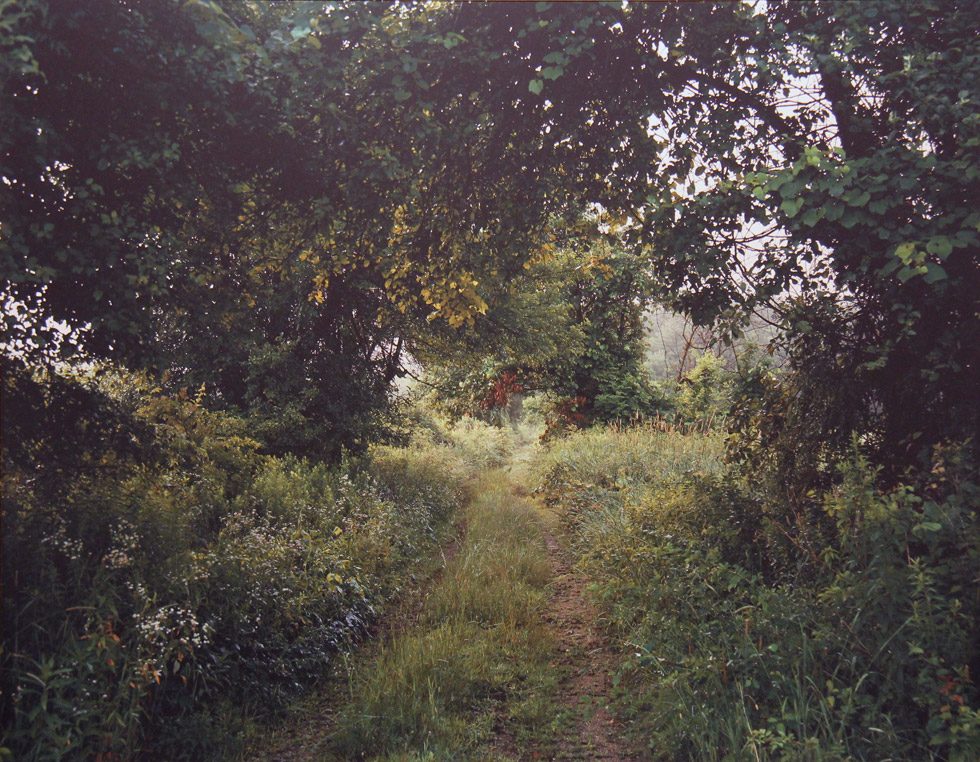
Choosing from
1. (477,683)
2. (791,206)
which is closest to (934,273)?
(791,206)

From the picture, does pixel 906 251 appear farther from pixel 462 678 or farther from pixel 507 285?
pixel 462 678

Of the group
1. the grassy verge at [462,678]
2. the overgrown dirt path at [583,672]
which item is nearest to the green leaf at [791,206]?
the overgrown dirt path at [583,672]

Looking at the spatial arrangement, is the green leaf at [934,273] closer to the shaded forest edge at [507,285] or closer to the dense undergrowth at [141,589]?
the shaded forest edge at [507,285]

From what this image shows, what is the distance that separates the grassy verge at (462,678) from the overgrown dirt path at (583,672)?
6.5 inches

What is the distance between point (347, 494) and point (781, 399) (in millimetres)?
5163

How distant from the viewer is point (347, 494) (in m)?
8.36

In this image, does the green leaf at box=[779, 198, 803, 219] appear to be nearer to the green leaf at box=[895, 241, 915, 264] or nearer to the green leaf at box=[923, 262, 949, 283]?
the green leaf at box=[895, 241, 915, 264]

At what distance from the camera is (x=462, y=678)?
5051 mm

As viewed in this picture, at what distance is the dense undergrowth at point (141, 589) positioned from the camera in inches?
143

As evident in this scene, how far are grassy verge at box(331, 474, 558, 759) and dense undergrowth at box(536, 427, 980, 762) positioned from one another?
803 mm

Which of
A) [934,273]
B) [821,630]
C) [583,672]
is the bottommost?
[583,672]

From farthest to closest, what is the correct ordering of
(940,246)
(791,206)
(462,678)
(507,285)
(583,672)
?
(507,285), (583,672), (462,678), (791,206), (940,246)

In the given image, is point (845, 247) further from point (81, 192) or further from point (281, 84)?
point (81, 192)

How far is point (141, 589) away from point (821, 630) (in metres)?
3.97
